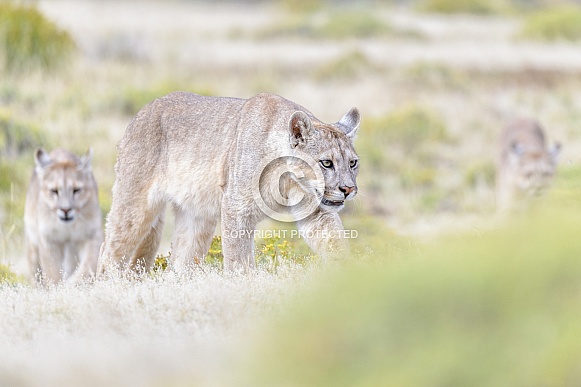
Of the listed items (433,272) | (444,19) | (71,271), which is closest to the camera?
(433,272)

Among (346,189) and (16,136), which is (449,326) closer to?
(346,189)

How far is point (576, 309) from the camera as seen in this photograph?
14.4 ft

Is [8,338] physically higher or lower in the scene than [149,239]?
lower

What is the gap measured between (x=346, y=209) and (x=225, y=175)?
9381 mm

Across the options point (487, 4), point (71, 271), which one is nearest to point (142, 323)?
point (71, 271)

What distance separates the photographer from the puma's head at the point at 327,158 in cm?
713

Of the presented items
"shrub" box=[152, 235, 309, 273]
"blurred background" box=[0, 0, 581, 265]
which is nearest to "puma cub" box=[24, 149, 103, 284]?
"blurred background" box=[0, 0, 581, 265]

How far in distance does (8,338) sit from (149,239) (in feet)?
8.33

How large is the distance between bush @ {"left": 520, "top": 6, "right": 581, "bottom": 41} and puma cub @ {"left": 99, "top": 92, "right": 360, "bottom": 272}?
88.4ft

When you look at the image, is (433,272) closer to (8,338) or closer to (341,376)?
(341,376)

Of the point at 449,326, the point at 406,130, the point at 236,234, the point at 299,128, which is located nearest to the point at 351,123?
the point at 299,128

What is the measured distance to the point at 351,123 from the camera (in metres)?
7.69

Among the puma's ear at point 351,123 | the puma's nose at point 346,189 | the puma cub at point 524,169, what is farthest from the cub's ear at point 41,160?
the puma cub at point 524,169

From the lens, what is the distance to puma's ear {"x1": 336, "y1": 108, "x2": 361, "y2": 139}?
24.8 feet
